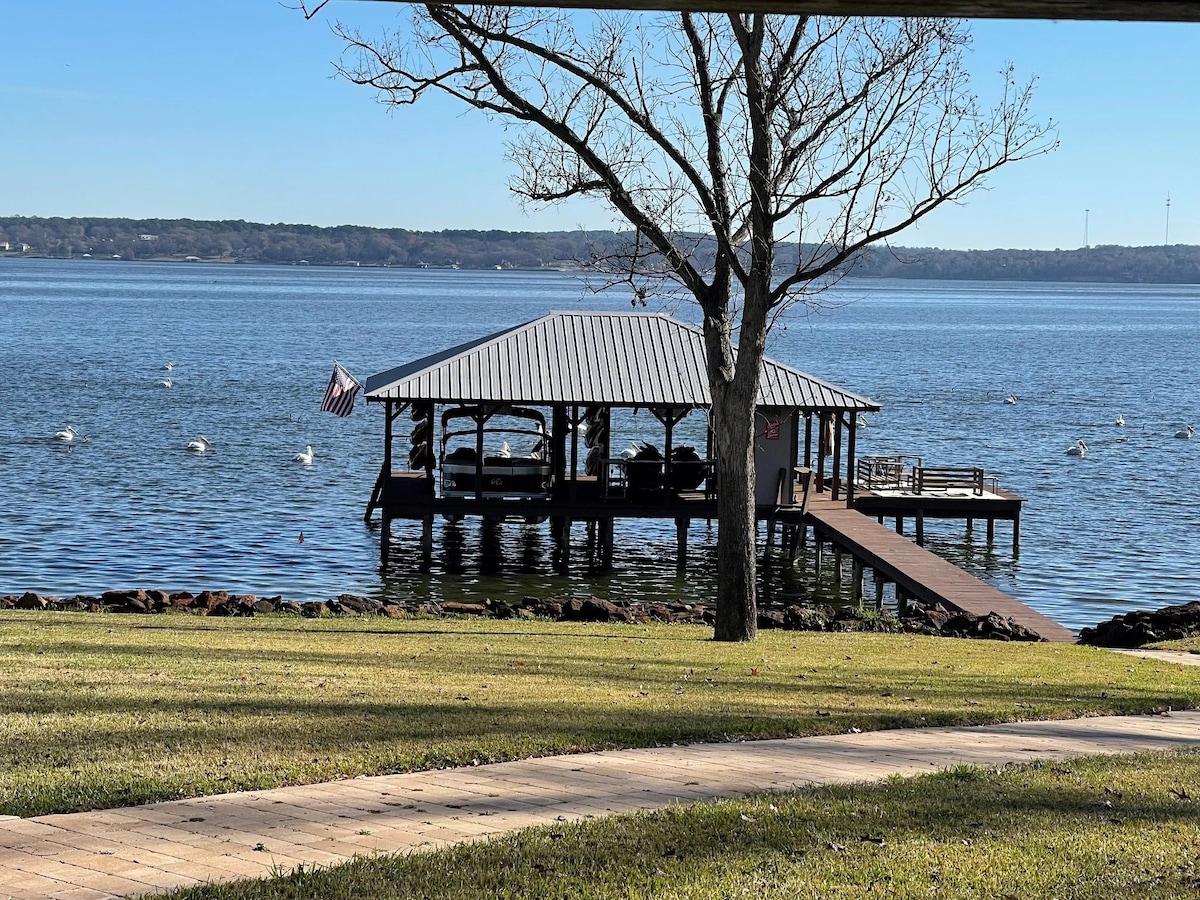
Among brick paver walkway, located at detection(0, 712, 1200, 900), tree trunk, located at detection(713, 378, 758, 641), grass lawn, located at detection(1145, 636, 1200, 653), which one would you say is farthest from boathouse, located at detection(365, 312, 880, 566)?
brick paver walkway, located at detection(0, 712, 1200, 900)

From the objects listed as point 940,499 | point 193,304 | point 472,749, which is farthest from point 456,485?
point 193,304

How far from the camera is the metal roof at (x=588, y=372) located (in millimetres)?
30391

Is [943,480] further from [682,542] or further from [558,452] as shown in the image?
[558,452]

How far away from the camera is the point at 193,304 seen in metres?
186

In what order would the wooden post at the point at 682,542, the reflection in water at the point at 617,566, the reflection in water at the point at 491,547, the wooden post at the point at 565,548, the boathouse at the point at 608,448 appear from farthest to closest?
the wooden post at the point at 682,542
the wooden post at the point at 565,548
the reflection in water at the point at 491,547
the boathouse at the point at 608,448
the reflection in water at the point at 617,566

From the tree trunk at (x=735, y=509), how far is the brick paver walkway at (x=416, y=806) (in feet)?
22.1

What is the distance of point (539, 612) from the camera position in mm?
21078

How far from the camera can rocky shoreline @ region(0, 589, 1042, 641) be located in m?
19.7

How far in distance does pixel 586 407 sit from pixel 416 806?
978 inches

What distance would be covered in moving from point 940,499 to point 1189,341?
136004 mm

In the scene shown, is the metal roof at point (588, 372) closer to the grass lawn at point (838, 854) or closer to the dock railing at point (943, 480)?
the dock railing at point (943, 480)

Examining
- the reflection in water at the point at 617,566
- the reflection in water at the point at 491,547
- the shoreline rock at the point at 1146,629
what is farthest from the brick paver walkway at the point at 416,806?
the reflection in water at the point at 491,547

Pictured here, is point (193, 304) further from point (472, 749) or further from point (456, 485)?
point (472, 749)

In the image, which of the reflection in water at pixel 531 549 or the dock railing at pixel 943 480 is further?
the dock railing at pixel 943 480
